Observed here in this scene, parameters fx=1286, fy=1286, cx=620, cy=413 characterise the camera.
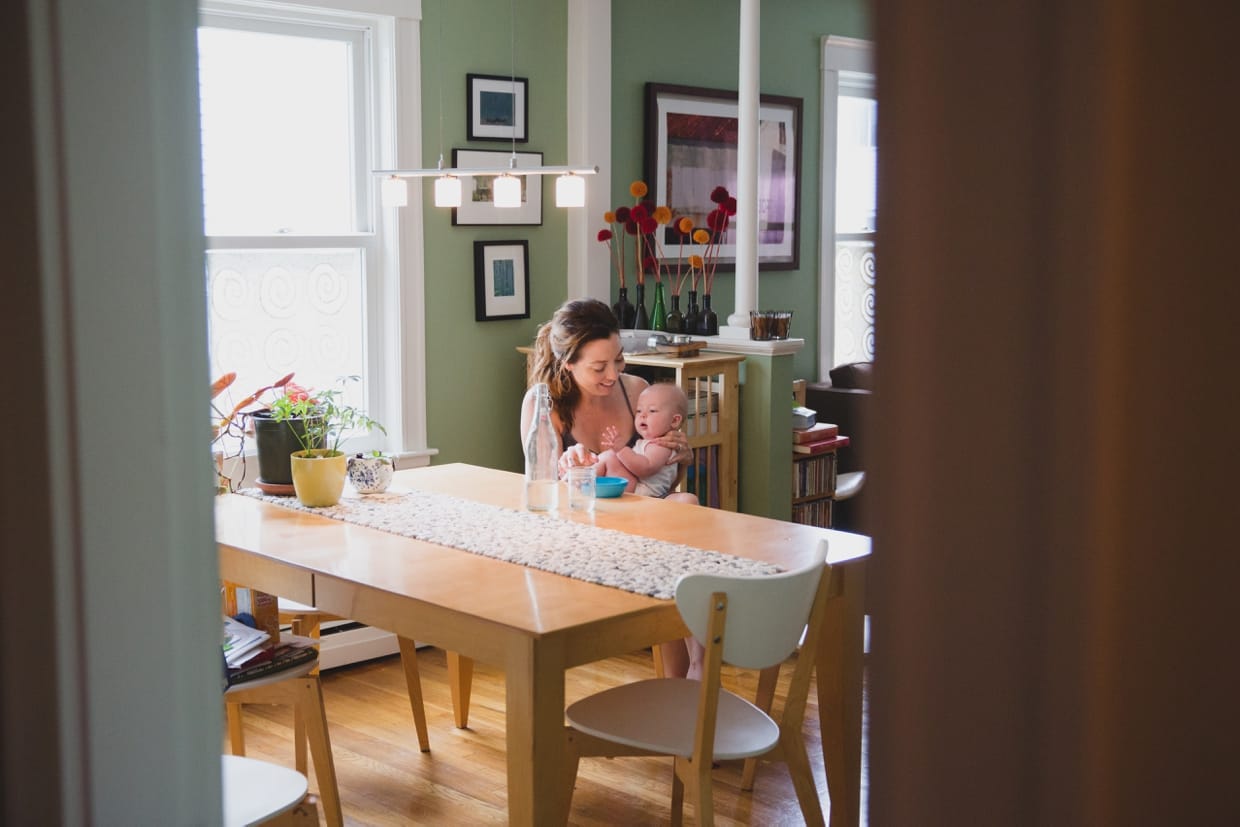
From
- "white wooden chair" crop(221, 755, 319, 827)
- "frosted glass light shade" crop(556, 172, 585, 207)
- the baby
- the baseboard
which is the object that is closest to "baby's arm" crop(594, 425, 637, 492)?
the baby

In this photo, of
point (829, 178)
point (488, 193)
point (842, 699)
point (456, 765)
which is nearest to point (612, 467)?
point (456, 765)

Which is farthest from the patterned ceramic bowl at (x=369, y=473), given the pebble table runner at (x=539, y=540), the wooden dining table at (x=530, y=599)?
the wooden dining table at (x=530, y=599)

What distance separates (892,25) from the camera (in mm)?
490

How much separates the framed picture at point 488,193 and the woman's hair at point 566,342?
0.84 m

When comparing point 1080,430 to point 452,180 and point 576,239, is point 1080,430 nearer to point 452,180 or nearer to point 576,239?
point 452,180

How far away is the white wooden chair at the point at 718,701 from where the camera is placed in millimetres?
2461

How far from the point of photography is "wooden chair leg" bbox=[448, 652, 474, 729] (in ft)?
13.1

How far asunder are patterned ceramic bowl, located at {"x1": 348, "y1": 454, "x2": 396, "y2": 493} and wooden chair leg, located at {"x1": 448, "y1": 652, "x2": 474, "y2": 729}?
0.71m

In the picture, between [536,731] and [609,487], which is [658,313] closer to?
[609,487]

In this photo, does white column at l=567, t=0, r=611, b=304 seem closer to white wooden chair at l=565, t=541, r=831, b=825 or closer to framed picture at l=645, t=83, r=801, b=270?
framed picture at l=645, t=83, r=801, b=270

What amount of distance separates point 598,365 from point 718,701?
1465 mm

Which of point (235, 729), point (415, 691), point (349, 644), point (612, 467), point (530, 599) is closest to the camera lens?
point (530, 599)

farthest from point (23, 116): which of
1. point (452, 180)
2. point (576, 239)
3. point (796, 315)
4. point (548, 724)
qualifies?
point (796, 315)

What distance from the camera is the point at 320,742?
3.05 m
